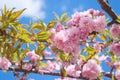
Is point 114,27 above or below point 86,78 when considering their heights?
above

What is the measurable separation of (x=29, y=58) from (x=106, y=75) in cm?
111

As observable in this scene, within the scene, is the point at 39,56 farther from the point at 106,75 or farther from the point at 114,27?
the point at 114,27

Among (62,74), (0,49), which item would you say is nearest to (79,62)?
(62,74)

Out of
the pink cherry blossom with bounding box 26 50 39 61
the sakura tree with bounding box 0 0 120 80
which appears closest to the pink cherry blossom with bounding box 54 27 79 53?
the sakura tree with bounding box 0 0 120 80

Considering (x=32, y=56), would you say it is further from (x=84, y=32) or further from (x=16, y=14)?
(x=84, y=32)

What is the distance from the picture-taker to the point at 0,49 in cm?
466

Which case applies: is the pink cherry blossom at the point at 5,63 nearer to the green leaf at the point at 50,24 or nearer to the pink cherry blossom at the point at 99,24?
the green leaf at the point at 50,24

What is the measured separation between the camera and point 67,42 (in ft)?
12.3

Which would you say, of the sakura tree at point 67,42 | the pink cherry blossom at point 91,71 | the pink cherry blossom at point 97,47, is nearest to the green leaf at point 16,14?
the sakura tree at point 67,42

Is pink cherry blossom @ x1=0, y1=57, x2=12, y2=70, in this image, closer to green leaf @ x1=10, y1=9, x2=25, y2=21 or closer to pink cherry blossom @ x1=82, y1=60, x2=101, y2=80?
green leaf @ x1=10, y1=9, x2=25, y2=21

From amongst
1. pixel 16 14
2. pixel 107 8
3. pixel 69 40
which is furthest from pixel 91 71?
pixel 16 14

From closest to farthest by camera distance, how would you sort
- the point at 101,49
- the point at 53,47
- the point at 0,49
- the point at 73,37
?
1. the point at 73,37
2. the point at 53,47
3. the point at 0,49
4. the point at 101,49

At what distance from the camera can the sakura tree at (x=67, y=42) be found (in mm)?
3779

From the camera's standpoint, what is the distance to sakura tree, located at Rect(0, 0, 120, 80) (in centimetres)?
378
